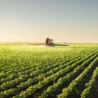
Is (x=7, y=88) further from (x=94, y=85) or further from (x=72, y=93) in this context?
(x=94, y=85)

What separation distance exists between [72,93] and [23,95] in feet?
8.33

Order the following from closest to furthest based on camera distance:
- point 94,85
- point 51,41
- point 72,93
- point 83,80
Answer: point 72,93
point 94,85
point 83,80
point 51,41

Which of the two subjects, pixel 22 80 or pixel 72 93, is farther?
pixel 22 80

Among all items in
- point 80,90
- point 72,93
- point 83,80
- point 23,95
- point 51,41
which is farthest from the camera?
point 51,41

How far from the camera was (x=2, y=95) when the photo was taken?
421 inches

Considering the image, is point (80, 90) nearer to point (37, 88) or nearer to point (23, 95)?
point (37, 88)

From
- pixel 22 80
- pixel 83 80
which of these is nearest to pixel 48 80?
pixel 22 80

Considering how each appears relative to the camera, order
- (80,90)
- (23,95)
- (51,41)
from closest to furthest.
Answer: (23,95), (80,90), (51,41)

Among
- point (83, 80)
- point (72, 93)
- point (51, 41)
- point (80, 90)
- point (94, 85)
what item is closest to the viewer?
point (72, 93)

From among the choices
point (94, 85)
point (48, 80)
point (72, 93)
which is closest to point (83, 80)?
point (94, 85)

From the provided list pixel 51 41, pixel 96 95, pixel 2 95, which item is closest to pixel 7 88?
pixel 2 95

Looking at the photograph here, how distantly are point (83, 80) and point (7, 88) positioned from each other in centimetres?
536

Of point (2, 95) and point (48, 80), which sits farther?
point (48, 80)

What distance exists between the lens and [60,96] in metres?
10.7
